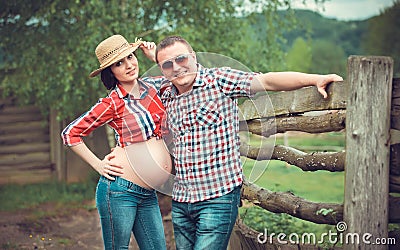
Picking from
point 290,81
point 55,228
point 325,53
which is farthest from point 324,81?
point 325,53

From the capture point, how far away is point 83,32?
313 inches

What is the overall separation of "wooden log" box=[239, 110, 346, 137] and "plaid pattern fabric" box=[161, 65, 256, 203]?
1.54 ft

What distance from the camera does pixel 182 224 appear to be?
280 cm

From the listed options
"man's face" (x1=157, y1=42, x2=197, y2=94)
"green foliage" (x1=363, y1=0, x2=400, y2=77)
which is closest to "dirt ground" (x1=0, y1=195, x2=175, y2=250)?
"man's face" (x1=157, y1=42, x2=197, y2=94)

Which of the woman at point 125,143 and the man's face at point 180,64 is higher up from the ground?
the man's face at point 180,64

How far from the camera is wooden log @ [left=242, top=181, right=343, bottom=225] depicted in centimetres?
275

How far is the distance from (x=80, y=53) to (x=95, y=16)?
532 millimetres

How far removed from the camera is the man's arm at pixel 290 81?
2.55 metres

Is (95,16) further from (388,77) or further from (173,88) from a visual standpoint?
(388,77)

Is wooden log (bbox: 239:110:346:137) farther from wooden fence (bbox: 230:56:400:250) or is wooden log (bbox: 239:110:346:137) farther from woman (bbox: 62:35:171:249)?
woman (bbox: 62:35:171:249)

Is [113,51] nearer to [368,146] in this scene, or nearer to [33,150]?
[368,146]

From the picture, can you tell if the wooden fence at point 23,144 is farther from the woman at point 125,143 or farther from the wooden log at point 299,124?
the woman at point 125,143

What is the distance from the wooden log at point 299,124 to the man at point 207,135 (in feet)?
1.11

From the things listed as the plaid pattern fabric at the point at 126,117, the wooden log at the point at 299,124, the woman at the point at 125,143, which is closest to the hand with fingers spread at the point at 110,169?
the woman at the point at 125,143
